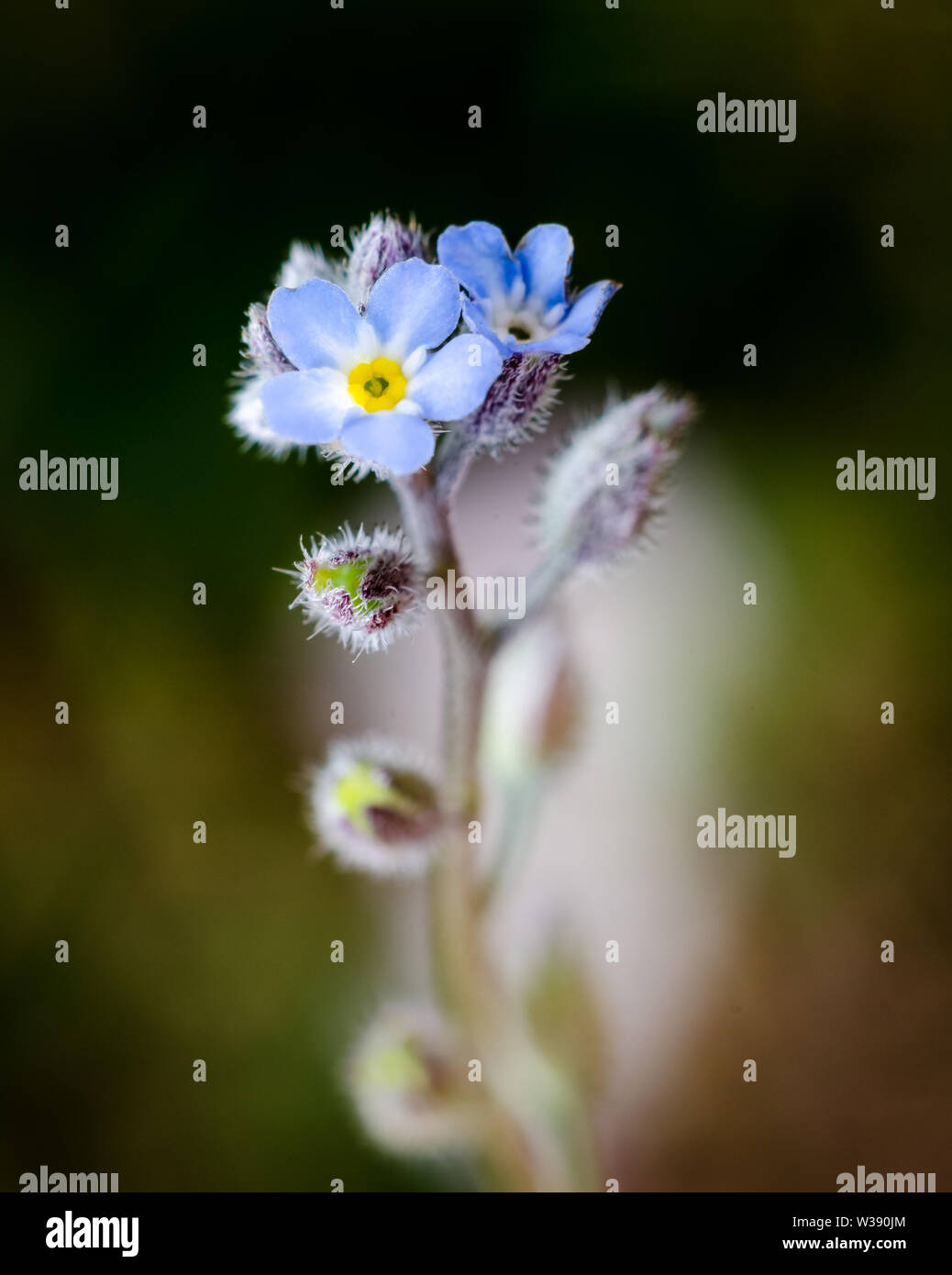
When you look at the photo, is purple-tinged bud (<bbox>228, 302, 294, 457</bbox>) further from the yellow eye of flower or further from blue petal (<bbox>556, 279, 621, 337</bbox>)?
blue petal (<bbox>556, 279, 621, 337</bbox>)

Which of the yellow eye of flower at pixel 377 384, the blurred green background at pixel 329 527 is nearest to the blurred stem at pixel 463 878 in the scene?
the yellow eye of flower at pixel 377 384

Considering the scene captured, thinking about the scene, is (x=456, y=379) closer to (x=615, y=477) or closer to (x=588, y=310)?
(x=588, y=310)

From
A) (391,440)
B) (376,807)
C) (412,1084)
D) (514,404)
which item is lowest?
(412,1084)

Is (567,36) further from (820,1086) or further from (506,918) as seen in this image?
(820,1086)

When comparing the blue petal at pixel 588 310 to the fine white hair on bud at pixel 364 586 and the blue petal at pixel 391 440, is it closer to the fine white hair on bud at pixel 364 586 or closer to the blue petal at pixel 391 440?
the blue petal at pixel 391 440

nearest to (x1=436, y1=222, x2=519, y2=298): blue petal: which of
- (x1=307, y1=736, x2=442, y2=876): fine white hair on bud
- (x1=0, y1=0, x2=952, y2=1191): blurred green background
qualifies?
(x1=307, y1=736, x2=442, y2=876): fine white hair on bud

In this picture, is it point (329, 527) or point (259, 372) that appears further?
point (329, 527)

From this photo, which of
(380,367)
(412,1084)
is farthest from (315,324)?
(412,1084)
